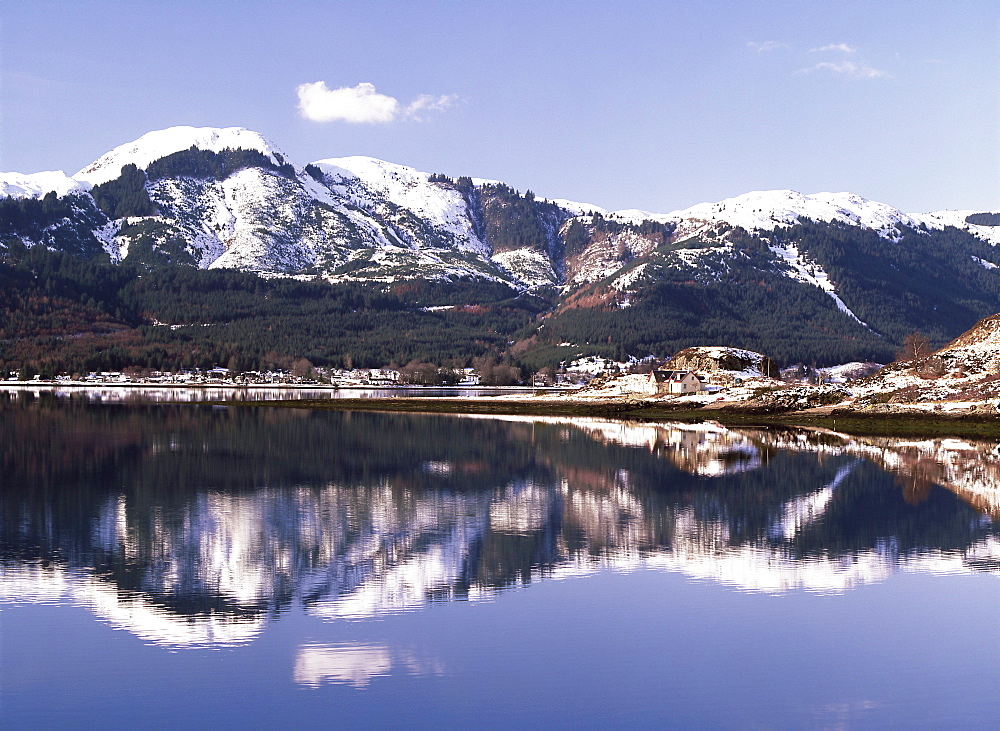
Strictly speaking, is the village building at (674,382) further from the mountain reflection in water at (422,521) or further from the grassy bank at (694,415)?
the mountain reflection in water at (422,521)

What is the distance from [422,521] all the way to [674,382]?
397 ft

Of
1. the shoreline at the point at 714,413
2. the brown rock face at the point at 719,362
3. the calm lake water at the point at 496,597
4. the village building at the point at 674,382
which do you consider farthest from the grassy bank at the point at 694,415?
the brown rock face at the point at 719,362

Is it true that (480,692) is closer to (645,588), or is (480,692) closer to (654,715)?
(654,715)

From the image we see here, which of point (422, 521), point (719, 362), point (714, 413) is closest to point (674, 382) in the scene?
point (719, 362)

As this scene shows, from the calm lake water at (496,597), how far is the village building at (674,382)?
96.0 metres

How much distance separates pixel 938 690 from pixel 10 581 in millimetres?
24976

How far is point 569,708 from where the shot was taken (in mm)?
21328

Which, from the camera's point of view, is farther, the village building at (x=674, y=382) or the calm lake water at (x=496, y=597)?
the village building at (x=674, y=382)

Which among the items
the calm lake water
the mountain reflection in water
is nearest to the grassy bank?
the mountain reflection in water

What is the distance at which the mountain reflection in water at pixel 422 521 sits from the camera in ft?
98.6

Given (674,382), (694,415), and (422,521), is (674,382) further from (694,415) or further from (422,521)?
(422,521)

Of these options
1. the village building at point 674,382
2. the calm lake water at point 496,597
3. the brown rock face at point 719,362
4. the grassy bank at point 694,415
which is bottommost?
the calm lake water at point 496,597

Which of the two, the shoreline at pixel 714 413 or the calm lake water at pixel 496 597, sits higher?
the shoreline at pixel 714 413

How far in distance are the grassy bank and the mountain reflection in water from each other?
11866 millimetres
